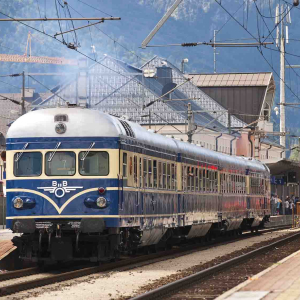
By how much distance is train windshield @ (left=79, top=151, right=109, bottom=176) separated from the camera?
17484 mm

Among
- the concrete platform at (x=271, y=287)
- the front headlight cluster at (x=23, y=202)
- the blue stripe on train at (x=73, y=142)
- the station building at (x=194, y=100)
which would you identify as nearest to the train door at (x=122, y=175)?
the blue stripe on train at (x=73, y=142)

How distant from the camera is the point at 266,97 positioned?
3659 inches

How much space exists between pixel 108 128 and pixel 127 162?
92cm

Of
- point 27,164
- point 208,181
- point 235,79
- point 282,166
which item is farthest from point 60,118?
point 235,79

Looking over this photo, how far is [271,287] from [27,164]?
6749 mm

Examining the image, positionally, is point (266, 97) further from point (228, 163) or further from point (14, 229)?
point (14, 229)

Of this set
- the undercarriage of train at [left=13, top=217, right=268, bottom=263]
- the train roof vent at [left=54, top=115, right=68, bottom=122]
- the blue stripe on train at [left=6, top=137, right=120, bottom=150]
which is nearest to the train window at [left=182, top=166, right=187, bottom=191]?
the undercarriage of train at [left=13, top=217, right=268, bottom=263]

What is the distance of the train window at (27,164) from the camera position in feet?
57.6

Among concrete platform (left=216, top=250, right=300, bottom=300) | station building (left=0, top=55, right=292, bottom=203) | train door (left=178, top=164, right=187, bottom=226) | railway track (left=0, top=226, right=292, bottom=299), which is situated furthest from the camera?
station building (left=0, top=55, right=292, bottom=203)

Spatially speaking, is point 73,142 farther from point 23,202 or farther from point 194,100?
point 194,100

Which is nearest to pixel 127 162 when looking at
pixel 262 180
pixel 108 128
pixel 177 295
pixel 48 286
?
pixel 108 128

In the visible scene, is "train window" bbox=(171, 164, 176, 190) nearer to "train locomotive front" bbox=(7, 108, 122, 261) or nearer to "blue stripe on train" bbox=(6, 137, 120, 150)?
"train locomotive front" bbox=(7, 108, 122, 261)

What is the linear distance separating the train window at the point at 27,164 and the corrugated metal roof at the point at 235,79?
69794 millimetres

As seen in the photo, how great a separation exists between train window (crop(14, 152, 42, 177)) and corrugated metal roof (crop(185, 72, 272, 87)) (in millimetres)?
69794
